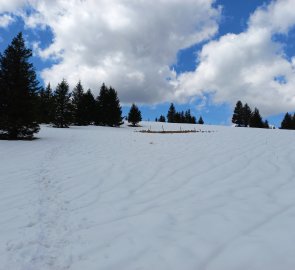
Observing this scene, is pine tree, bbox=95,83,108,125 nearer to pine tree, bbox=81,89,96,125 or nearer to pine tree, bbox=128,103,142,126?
pine tree, bbox=81,89,96,125

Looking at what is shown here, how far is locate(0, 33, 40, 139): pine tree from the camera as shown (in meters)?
17.1

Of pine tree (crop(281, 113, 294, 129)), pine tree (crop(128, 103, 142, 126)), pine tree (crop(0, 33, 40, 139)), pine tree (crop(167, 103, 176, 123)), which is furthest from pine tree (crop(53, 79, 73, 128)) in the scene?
pine tree (crop(281, 113, 294, 129))

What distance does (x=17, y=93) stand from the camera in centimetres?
1706

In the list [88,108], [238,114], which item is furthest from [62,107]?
[238,114]

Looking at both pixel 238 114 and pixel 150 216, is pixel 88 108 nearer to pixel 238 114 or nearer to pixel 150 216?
pixel 238 114

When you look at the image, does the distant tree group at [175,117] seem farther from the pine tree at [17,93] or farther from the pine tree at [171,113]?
the pine tree at [17,93]

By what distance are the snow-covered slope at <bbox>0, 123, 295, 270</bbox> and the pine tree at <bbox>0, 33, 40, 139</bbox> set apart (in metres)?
8.20

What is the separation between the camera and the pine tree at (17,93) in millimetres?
17109

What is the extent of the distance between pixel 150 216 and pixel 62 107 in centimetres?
3555

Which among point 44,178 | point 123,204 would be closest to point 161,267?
point 123,204

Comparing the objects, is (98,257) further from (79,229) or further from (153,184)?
(153,184)

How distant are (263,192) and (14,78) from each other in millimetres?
16126

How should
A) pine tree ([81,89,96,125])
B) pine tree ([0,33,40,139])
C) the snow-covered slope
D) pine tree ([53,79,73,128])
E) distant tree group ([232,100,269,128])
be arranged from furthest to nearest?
1. distant tree group ([232,100,269,128])
2. pine tree ([81,89,96,125])
3. pine tree ([53,79,73,128])
4. pine tree ([0,33,40,139])
5. the snow-covered slope

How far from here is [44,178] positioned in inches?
323
